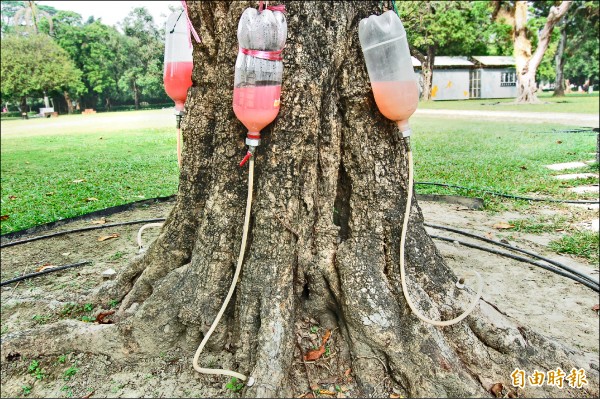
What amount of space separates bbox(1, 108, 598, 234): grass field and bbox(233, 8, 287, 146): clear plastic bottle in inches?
140

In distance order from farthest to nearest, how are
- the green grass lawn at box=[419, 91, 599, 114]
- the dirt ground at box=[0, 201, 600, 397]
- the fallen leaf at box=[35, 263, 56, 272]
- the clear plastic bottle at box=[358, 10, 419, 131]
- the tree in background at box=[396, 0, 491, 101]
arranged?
the tree in background at box=[396, 0, 491, 101] < the green grass lawn at box=[419, 91, 599, 114] < the fallen leaf at box=[35, 263, 56, 272] < the dirt ground at box=[0, 201, 600, 397] < the clear plastic bottle at box=[358, 10, 419, 131]

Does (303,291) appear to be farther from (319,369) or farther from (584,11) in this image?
(584,11)

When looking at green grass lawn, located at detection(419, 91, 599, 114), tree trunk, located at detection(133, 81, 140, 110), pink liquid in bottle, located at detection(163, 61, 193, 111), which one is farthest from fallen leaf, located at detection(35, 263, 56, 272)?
tree trunk, located at detection(133, 81, 140, 110)

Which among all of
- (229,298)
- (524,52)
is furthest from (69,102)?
(229,298)

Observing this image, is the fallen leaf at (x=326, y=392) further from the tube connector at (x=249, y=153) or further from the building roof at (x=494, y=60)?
the building roof at (x=494, y=60)

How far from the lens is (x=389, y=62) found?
6.21 ft

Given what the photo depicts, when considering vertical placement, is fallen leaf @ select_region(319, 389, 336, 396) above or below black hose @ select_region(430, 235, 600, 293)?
below

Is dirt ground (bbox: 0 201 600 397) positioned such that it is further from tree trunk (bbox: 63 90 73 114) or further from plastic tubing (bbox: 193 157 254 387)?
tree trunk (bbox: 63 90 73 114)

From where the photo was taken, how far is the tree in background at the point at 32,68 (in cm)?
2931

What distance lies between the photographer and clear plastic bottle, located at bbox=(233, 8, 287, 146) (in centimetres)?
177

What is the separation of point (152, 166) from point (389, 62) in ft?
21.9

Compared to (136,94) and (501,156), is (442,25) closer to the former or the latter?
(136,94)

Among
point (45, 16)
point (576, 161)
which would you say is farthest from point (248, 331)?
point (45, 16)

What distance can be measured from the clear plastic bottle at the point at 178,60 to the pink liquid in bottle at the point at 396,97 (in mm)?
1068
